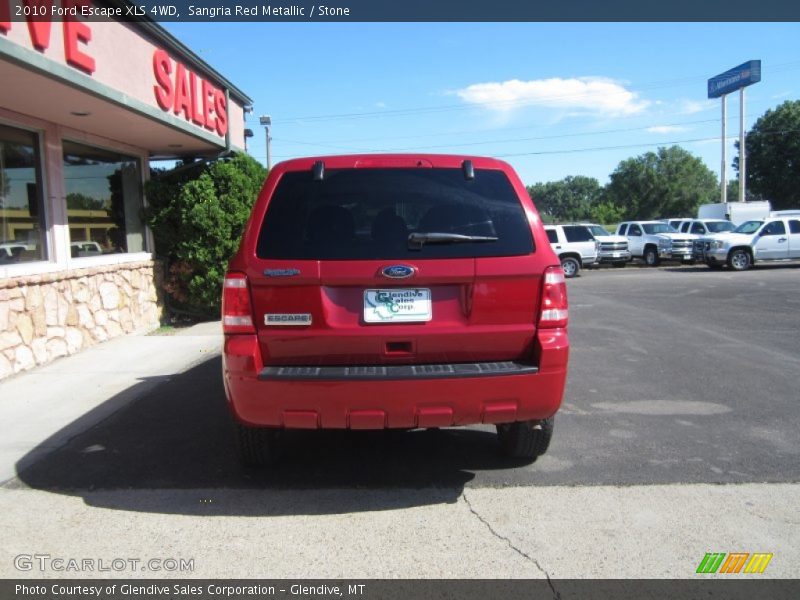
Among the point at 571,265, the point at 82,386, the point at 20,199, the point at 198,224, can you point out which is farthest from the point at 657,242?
the point at 82,386

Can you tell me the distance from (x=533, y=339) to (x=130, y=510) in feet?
8.22

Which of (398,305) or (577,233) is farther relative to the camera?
(577,233)

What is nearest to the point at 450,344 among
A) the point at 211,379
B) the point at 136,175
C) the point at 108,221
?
the point at 211,379

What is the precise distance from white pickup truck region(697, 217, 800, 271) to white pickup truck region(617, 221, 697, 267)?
8.14ft

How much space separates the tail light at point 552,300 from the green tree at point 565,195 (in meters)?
122

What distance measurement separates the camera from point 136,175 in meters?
10.6

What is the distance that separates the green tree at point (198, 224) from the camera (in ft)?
33.7

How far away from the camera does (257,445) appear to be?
4.04 m

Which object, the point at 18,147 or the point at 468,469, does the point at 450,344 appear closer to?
the point at 468,469

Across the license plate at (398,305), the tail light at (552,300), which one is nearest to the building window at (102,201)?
the license plate at (398,305)

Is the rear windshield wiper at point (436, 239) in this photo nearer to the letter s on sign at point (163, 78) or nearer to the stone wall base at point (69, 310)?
the stone wall base at point (69, 310)

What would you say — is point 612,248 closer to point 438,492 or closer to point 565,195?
point 438,492
